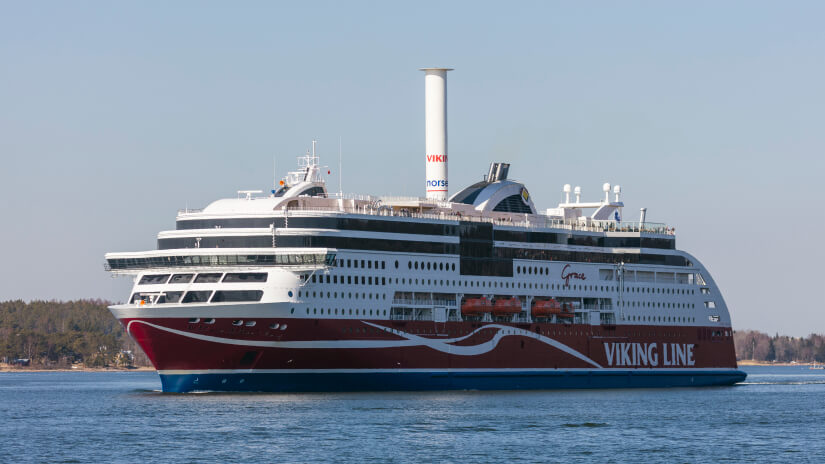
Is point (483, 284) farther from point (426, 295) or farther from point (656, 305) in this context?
point (656, 305)

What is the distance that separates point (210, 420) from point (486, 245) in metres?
27.4

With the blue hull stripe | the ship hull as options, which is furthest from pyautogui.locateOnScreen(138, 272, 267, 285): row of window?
the blue hull stripe

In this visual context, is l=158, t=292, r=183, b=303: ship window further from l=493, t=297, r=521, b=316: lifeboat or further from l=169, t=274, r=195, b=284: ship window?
l=493, t=297, r=521, b=316: lifeboat

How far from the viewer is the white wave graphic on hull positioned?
72438 millimetres

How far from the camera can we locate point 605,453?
183 ft

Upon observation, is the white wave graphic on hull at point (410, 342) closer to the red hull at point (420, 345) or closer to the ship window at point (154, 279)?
Answer: the red hull at point (420, 345)

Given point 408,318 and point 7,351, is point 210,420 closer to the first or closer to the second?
point 408,318

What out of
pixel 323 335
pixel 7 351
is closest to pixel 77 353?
pixel 7 351

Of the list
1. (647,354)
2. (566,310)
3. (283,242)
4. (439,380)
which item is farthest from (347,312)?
(647,354)

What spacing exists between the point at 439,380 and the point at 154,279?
17.0 metres

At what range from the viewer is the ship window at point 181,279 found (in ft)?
245

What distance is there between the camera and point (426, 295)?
270ft

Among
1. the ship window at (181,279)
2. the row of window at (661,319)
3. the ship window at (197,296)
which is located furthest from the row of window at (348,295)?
the row of window at (661,319)

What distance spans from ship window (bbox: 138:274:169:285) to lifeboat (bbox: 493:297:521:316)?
20322 millimetres
